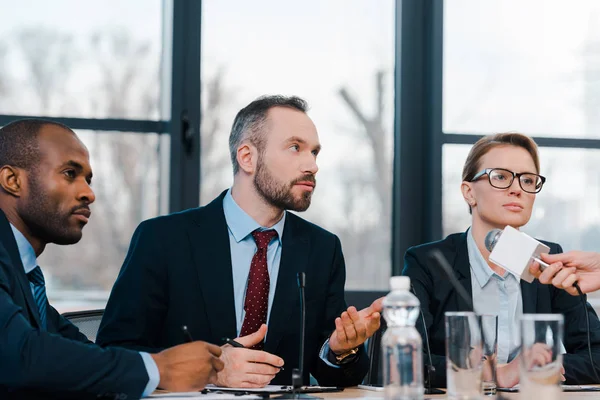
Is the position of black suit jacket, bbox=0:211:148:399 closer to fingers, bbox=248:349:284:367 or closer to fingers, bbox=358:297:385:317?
fingers, bbox=248:349:284:367

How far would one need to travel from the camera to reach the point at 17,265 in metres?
2.07

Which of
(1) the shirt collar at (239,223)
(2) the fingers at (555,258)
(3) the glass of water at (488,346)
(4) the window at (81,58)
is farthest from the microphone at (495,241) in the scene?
(4) the window at (81,58)

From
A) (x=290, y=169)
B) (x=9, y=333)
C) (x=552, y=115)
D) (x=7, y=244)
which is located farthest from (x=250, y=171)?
(x=552, y=115)

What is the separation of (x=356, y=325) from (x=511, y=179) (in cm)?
105

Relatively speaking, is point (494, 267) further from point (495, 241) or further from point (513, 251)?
point (513, 251)

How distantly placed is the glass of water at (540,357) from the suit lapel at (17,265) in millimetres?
1186

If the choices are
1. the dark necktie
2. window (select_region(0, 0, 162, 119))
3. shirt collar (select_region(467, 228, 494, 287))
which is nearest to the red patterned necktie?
the dark necktie

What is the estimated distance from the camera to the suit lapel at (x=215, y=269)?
265 centimetres

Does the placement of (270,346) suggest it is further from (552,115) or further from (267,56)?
(552,115)

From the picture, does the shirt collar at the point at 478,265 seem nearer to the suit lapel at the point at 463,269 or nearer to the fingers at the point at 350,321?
the suit lapel at the point at 463,269

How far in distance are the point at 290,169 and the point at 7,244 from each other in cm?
109

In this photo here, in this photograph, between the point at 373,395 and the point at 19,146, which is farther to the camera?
the point at 19,146

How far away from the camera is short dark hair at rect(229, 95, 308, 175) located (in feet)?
9.72

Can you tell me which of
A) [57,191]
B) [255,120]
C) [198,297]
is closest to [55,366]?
[57,191]
